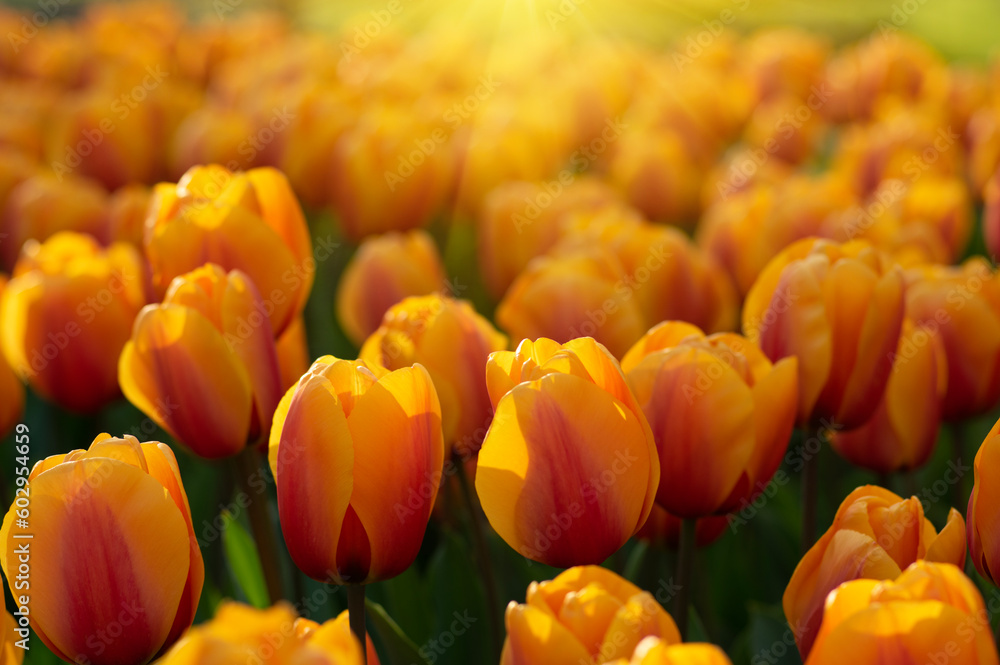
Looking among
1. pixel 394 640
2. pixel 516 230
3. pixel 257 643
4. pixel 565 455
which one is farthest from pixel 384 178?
pixel 257 643

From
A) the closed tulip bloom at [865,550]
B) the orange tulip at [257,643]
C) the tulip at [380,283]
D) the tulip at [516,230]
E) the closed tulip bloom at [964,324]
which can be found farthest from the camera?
the tulip at [516,230]

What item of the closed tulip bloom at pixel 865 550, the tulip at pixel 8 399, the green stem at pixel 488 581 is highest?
the closed tulip bloom at pixel 865 550

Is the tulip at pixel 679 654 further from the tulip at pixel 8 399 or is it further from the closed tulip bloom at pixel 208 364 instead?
the tulip at pixel 8 399

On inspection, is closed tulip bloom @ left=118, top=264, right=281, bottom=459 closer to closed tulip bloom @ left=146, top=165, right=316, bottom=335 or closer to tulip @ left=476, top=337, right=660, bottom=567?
closed tulip bloom @ left=146, top=165, right=316, bottom=335

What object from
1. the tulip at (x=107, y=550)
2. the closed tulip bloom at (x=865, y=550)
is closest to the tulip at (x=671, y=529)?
the closed tulip bloom at (x=865, y=550)

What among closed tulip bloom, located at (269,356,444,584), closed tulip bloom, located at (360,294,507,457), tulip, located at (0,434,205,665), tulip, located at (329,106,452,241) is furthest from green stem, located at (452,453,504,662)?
tulip, located at (329,106,452,241)

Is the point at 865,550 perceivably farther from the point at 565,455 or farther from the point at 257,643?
the point at 257,643
